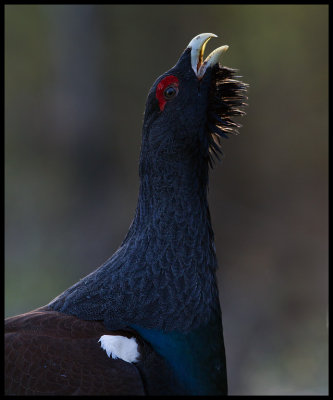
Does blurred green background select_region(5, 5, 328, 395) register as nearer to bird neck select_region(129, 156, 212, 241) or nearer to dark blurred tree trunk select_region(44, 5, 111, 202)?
dark blurred tree trunk select_region(44, 5, 111, 202)

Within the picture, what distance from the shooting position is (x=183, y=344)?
270 centimetres

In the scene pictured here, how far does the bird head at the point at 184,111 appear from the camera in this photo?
2979 millimetres

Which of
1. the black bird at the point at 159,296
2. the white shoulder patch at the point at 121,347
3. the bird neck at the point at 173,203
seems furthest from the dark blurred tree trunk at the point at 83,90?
→ the white shoulder patch at the point at 121,347

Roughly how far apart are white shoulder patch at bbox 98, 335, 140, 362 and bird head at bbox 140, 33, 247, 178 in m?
0.84

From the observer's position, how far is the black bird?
2.54 metres

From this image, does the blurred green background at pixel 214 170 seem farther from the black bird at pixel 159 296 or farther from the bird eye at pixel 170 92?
the bird eye at pixel 170 92

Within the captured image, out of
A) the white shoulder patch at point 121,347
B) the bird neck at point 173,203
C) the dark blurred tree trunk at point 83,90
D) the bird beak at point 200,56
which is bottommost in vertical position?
the white shoulder patch at point 121,347

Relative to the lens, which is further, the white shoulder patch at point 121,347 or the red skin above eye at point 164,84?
the red skin above eye at point 164,84

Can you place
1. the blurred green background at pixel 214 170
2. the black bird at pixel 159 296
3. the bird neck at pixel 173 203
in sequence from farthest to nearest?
the blurred green background at pixel 214 170 → the bird neck at pixel 173 203 → the black bird at pixel 159 296

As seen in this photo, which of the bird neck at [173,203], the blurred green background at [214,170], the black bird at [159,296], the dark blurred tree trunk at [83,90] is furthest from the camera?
the dark blurred tree trunk at [83,90]

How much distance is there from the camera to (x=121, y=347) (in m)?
2.57

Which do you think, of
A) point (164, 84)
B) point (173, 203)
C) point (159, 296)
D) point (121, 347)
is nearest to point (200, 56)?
point (164, 84)

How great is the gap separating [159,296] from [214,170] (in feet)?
22.4

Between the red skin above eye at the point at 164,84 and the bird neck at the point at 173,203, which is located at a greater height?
the red skin above eye at the point at 164,84
